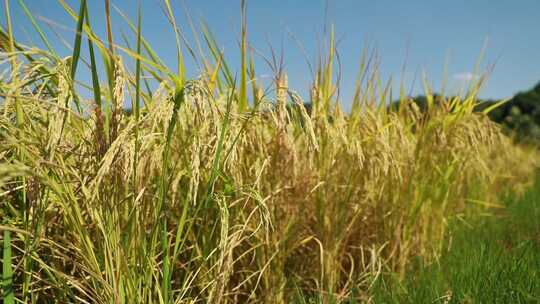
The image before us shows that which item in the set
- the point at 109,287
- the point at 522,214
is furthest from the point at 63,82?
the point at 522,214

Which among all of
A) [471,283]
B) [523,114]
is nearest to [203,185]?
[471,283]

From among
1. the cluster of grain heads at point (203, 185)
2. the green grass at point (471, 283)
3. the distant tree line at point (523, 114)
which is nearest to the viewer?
the cluster of grain heads at point (203, 185)

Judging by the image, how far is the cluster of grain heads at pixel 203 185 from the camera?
120 centimetres

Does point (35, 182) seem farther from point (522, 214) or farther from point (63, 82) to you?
point (522, 214)

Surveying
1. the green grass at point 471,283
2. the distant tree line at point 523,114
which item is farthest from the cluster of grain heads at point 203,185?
the distant tree line at point 523,114

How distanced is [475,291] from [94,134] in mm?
1477

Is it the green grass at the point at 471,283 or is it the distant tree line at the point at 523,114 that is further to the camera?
the distant tree line at the point at 523,114

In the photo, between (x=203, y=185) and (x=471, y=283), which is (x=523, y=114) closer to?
(x=471, y=283)

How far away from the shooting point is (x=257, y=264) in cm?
193

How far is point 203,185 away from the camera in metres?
1.66

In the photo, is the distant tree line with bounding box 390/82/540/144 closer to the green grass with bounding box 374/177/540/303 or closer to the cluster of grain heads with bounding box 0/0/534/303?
the cluster of grain heads with bounding box 0/0/534/303

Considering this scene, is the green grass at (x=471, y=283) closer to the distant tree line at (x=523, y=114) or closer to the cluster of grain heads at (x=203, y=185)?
the cluster of grain heads at (x=203, y=185)

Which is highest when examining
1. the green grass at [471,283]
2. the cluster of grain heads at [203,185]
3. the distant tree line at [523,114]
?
the distant tree line at [523,114]

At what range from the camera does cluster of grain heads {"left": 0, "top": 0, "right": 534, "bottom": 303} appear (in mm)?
1202
